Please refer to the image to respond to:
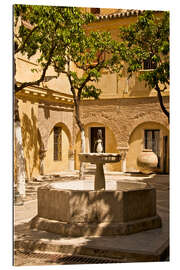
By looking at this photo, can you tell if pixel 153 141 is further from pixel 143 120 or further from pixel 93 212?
pixel 93 212

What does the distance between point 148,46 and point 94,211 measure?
326 centimetres

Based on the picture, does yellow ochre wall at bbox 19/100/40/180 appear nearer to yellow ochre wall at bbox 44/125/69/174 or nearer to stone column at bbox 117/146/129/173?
yellow ochre wall at bbox 44/125/69/174

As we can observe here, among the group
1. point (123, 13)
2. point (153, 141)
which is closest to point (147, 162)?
point (153, 141)

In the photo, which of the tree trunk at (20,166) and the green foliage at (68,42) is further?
the tree trunk at (20,166)

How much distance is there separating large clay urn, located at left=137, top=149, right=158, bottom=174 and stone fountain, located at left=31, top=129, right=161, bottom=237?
1.60 meters

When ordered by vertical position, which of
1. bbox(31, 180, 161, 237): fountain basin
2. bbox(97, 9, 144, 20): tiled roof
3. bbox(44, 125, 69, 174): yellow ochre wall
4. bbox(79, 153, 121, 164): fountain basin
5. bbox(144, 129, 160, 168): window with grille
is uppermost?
bbox(97, 9, 144, 20): tiled roof

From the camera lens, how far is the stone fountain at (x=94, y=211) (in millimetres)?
5312

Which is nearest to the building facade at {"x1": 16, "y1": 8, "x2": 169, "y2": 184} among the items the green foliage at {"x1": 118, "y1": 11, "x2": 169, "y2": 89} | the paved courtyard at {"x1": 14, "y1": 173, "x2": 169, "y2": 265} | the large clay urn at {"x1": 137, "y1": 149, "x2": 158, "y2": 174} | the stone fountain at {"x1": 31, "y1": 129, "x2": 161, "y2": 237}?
the large clay urn at {"x1": 137, "y1": 149, "x2": 158, "y2": 174}

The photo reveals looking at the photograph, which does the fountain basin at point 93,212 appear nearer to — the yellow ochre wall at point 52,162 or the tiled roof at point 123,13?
the yellow ochre wall at point 52,162

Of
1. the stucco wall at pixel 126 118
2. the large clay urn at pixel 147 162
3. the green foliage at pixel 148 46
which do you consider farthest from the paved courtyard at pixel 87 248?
the stucco wall at pixel 126 118

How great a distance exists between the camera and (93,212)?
5.35 meters

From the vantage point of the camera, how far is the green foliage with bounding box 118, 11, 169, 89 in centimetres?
641
